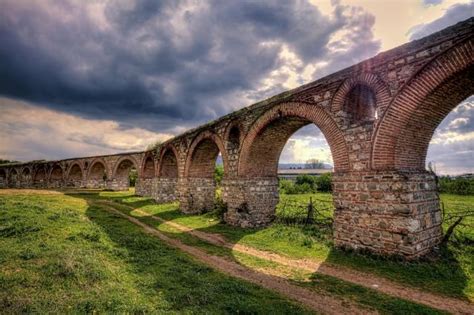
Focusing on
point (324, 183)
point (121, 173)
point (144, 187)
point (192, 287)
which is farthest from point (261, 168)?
point (121, 173)

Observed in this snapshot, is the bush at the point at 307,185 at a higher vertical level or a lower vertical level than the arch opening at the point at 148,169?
lower

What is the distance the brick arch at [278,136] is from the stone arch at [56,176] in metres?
38.6

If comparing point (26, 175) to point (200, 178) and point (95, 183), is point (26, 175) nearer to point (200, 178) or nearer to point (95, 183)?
point (95, 183)

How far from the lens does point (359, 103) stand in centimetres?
843

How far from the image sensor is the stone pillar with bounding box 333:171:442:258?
262 inches

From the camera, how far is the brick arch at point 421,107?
599cm

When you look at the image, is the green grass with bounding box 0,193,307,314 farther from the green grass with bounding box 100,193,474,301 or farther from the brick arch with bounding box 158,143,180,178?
the brick arch with bounding box 158,143,180,178

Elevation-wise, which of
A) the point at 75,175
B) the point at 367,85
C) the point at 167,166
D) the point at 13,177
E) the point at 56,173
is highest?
the point at 367,85

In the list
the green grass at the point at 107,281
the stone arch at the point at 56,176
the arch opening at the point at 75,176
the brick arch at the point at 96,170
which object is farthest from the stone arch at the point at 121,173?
the green grass at the point at 107,281

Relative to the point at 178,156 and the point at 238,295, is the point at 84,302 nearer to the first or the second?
the point at 238,295

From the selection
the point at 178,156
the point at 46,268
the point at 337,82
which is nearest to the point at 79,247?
the point at 46,268

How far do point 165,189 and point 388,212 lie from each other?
17239 millimetres

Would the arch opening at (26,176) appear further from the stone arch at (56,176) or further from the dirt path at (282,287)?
the dirt path at (282,287)

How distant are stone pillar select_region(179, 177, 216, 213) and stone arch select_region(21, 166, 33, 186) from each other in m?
41.1
